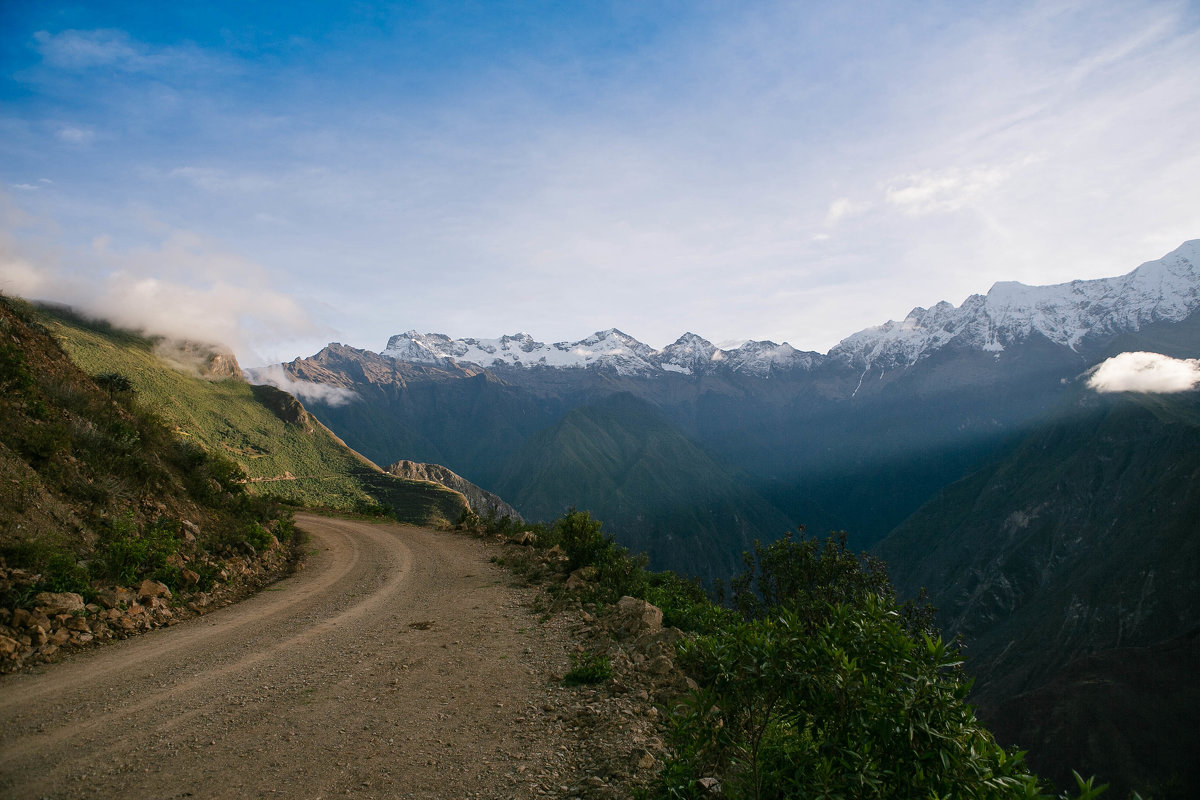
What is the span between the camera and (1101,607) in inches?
5153

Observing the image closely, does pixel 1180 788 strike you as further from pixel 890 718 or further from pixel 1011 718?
pixel 890 718

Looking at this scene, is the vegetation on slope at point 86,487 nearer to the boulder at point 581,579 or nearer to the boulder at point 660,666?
the boulder at point 581,579

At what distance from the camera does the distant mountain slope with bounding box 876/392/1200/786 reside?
3383 inches

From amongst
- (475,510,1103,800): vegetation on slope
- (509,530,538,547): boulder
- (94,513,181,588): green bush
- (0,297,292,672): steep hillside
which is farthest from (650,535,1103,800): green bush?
(509,530,538,547): boulder

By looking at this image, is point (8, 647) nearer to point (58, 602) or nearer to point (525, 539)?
point (58, 602)

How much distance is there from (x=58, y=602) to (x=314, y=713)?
19.3ft

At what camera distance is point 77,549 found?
10805mm

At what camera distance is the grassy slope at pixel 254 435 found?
67188mm

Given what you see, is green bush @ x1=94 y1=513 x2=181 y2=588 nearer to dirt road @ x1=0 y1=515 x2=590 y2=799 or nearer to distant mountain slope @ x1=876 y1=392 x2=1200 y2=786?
dirt road @ x1=0 y1=515 x2=590 y2=799

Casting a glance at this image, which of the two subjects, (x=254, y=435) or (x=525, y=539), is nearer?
(x=525, y=539)

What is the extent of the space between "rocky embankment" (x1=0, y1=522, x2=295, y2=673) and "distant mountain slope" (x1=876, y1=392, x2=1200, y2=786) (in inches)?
4553

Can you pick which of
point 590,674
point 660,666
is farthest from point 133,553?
point 660,666

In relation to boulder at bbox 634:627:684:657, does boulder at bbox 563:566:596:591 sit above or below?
below

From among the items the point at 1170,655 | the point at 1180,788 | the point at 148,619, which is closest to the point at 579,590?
the point at 148,619
